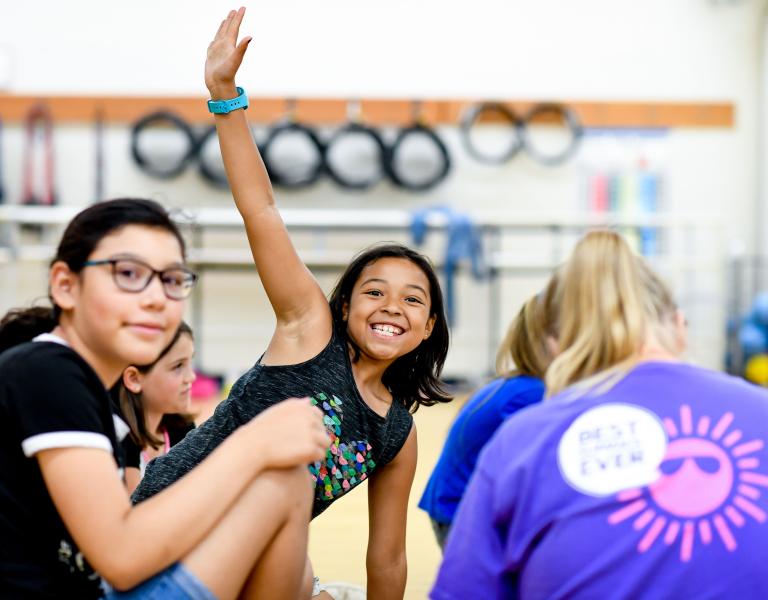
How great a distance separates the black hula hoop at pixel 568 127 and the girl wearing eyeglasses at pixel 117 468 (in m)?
6.36

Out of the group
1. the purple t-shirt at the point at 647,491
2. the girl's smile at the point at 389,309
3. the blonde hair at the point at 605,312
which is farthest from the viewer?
the girl's smile at the point at 389,309

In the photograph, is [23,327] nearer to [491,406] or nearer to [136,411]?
[136,411]

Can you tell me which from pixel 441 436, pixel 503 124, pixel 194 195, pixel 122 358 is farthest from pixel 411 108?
pixel 122 358

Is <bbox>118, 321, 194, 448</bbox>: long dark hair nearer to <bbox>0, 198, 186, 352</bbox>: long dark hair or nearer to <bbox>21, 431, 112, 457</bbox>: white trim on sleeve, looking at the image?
<bbox>0, 198, 186, 352</bbox>: long dark hair

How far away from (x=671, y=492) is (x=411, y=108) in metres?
6.62

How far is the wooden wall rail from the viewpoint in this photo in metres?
7.52

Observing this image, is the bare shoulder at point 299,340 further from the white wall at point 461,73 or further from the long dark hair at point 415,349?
the white wall at point 461,73

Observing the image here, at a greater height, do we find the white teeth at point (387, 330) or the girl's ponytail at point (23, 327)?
the girl's ponytail at point (23, 327)

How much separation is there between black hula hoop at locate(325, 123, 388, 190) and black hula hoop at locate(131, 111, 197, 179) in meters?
1.05

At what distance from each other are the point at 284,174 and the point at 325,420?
5713 mm

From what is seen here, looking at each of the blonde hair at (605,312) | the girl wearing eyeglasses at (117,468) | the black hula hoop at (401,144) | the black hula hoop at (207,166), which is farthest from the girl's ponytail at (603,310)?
the black hula hoop at (207,166)

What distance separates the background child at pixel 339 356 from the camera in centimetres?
183

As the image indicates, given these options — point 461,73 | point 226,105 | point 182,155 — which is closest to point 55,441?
point 226,105

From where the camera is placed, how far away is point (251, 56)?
764cm
